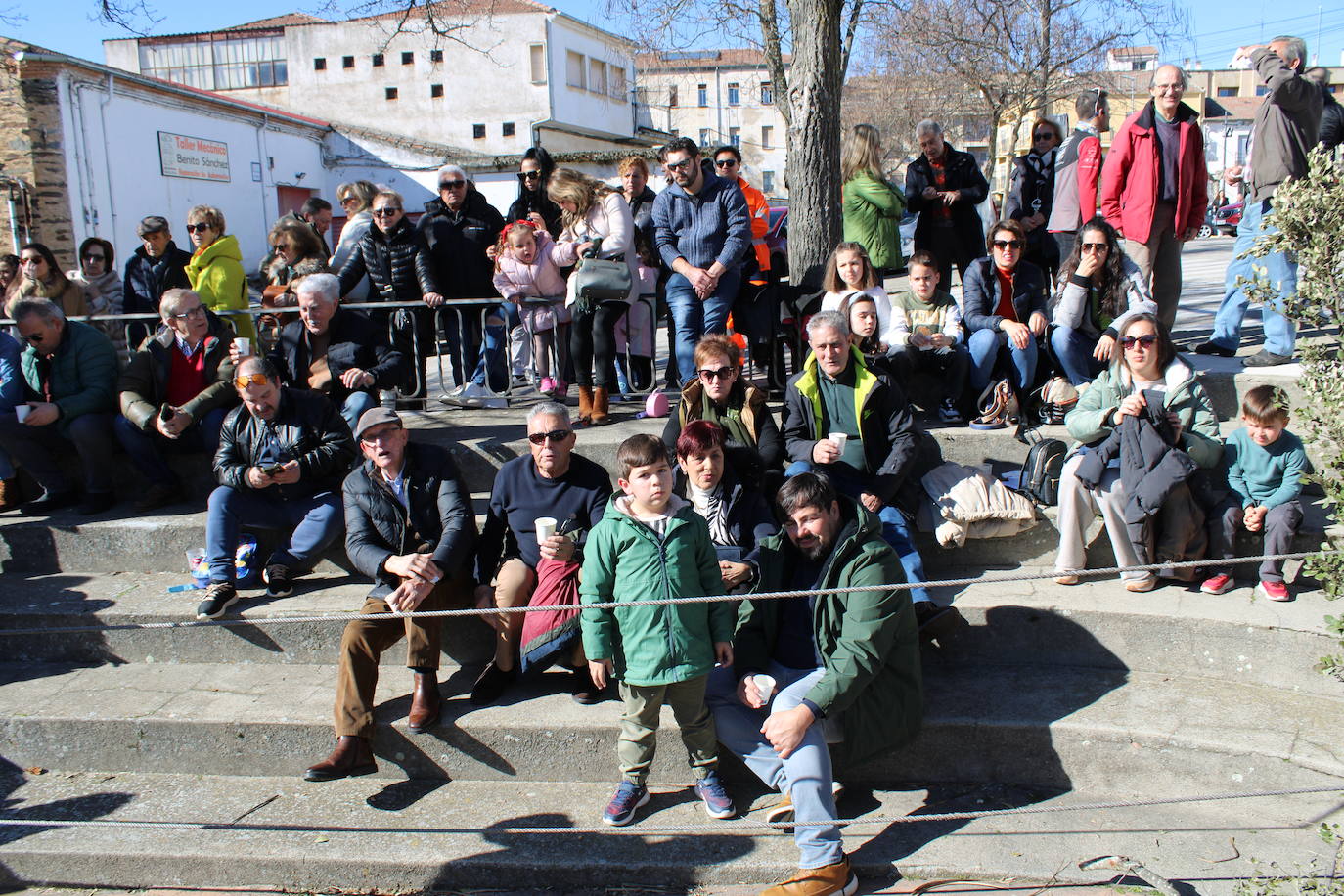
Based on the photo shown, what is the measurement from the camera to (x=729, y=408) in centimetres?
513

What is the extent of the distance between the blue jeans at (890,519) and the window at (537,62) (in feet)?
138

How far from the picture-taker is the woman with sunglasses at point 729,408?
5023mm

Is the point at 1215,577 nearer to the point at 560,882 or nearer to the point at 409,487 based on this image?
the point at 560,882

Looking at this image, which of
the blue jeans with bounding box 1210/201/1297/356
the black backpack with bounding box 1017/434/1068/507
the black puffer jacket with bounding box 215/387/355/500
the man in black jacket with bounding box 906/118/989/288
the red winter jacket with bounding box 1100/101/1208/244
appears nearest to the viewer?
the black backpack with bounding box 1017/434/1068/507

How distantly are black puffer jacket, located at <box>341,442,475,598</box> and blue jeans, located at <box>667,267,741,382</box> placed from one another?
216 cm

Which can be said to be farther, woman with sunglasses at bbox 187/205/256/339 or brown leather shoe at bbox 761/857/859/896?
woman with sunglasses at bbox 187/205/256/339

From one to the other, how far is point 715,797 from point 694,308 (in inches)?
134

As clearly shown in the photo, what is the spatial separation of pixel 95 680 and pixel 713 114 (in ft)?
223

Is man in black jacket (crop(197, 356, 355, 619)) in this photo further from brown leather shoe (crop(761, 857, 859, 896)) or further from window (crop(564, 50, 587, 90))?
→ window (crop(564, 50, 587, 90))

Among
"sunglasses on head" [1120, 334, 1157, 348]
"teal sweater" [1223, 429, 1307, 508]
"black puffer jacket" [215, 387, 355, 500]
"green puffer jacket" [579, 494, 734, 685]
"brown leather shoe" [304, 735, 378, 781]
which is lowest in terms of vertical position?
"brown leather shoe" [304, 735, 378, 781]

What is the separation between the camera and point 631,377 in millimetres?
7375

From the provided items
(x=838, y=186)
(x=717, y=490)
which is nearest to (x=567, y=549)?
(x=717, y=490)

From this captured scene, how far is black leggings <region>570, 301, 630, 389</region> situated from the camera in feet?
A: 21.4

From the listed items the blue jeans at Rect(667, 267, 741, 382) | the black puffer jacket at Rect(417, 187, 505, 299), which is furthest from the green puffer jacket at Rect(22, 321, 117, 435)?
the blue jeans at Rect(667, 267, 741, 382)
